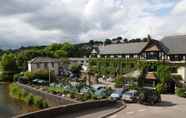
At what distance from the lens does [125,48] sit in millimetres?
66688

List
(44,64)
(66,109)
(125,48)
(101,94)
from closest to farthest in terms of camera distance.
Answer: (66,109), (101,94), (125,48), (44,64)

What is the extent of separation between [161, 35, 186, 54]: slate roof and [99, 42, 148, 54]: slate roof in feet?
17.8

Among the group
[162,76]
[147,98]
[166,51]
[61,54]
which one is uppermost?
[166,51]

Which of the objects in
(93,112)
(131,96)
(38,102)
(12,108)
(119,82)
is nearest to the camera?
(93,112)

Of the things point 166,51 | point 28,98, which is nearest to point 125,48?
point 166,51

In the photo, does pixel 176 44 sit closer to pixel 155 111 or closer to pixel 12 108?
pixel 155 111

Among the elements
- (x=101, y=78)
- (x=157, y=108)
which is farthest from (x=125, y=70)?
(x=157, y=108)

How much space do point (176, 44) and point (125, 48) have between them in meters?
14.2

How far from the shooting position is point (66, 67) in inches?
3565

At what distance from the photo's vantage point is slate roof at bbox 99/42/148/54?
6219cm

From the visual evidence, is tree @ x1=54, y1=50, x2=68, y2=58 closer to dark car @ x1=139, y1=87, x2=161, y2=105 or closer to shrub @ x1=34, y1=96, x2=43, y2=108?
shrub @ x1=34, y1=96, x2=43, y2=108

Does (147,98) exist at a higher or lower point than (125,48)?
lower

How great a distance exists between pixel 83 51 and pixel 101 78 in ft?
270

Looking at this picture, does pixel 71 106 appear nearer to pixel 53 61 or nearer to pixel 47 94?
pixel 47 94
